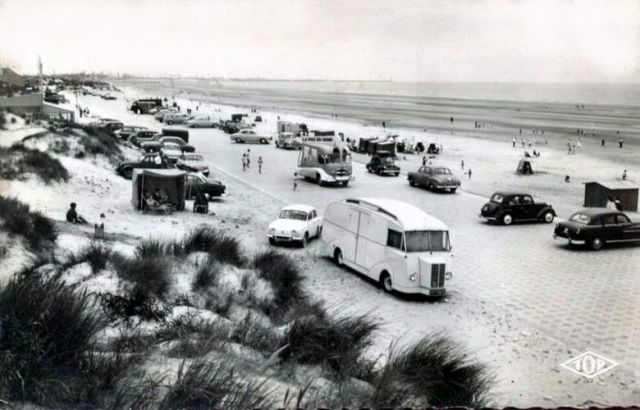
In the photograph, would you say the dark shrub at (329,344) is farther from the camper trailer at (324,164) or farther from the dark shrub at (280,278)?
the camper trailer at (324,164)

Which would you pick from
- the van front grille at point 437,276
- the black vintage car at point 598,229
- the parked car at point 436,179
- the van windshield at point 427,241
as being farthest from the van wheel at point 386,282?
the parked car at point 436,179

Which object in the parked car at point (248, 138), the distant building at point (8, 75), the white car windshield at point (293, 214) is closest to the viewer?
the distant building at point (8, 75)

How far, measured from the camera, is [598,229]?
18516 millimetres

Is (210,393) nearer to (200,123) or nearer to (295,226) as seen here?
(295,226)

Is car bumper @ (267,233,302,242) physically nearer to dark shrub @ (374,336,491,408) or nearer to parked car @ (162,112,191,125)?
dark shrub @ (374,336,491,408)

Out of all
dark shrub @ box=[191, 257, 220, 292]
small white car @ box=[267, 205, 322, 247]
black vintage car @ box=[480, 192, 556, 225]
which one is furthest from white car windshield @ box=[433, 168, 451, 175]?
dark shrub @ box=[191, 257, 220, 292]

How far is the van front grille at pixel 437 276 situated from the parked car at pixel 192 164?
1579cm

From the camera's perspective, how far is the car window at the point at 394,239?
44.8ft

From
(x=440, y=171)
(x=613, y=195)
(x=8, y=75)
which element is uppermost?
(x=8, y=75)

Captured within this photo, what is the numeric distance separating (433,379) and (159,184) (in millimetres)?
13986

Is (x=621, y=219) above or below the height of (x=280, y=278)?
above

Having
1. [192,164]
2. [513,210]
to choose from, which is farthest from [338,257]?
[192,164]

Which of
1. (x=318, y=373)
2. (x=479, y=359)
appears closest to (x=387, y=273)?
(x=479, y=359)

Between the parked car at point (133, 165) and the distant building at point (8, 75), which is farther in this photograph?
the parked car at point (133, 165)
